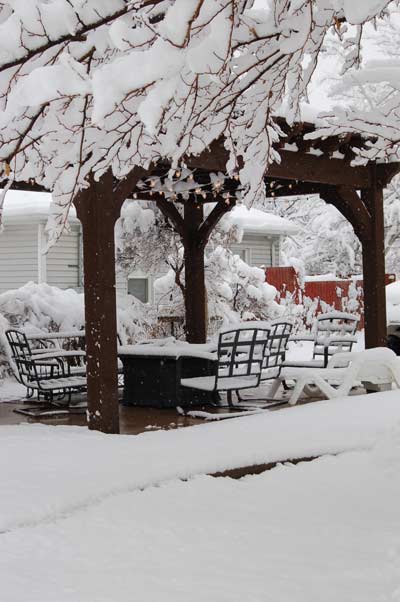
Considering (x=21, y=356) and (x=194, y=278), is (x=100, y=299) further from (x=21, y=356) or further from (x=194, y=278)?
(x=194, y=278)

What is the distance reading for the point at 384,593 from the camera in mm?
4512

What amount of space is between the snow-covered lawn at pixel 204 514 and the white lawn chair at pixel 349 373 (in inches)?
40.4

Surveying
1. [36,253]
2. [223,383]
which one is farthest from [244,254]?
[223,383]

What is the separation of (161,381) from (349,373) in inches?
79.2

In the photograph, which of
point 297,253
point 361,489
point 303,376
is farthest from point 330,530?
point 297,253

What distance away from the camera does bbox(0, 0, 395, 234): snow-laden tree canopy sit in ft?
9.28

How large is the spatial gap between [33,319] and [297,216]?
23.4m

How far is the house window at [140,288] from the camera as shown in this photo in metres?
19.7

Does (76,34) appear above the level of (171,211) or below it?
below

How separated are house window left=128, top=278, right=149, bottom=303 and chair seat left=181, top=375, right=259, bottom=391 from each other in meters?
10.6

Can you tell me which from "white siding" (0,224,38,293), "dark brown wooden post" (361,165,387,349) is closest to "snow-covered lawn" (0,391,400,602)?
"dark brown wooden post" (361,165,387,349)

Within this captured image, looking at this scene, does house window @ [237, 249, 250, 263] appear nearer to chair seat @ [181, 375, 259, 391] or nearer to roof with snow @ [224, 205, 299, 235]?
roof with snow @ [224, 205, 299, 235]

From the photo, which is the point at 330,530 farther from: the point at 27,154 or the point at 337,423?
the point at 27,154

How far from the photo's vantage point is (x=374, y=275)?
35.0 ft
